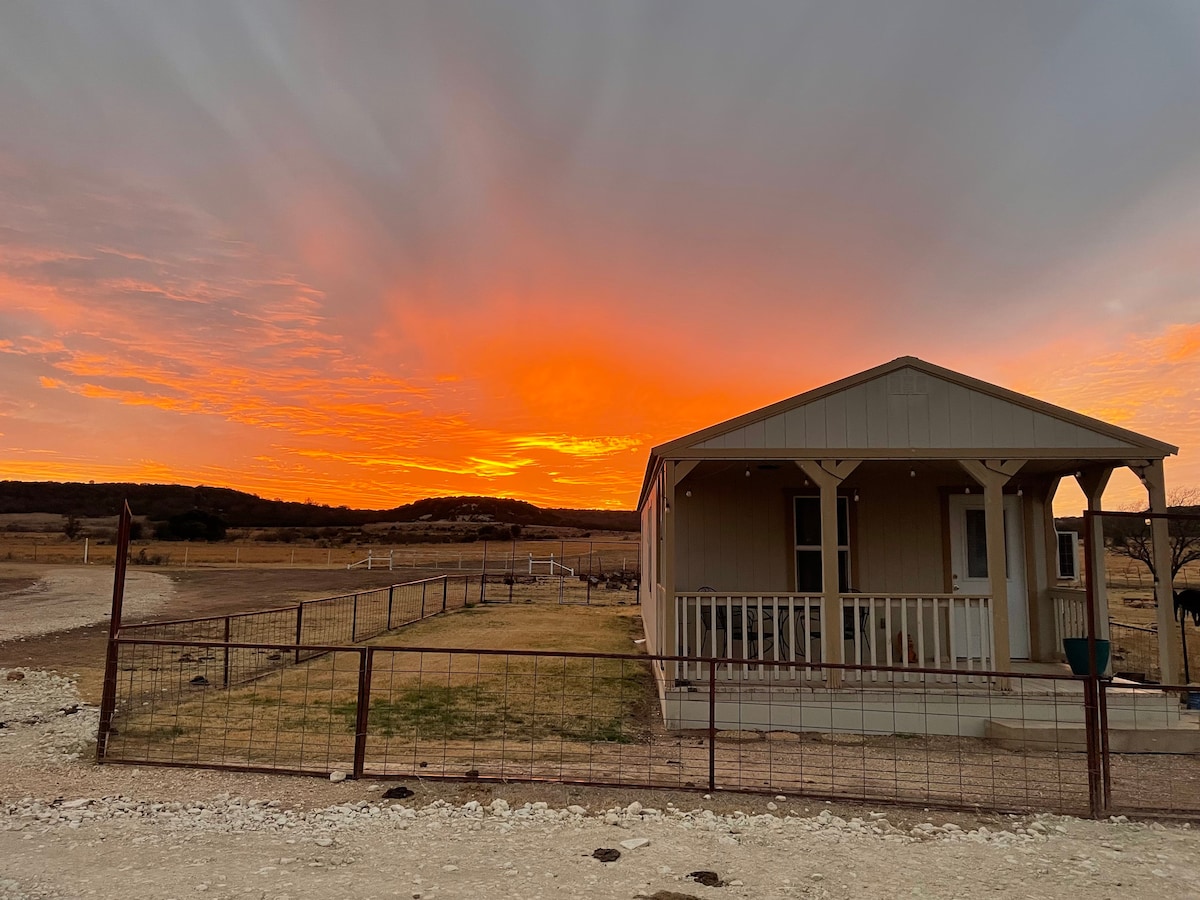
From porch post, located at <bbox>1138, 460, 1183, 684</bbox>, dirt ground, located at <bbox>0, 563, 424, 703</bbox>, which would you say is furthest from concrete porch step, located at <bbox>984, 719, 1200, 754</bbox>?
dirt ground, located at <bbox>0, 563, 424, 703</bbox>

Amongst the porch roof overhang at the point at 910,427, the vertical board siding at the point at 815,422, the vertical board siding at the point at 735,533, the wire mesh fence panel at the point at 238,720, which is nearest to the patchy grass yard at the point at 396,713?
the wire mesh fence panel at the point at 238,720

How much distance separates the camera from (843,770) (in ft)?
20.1

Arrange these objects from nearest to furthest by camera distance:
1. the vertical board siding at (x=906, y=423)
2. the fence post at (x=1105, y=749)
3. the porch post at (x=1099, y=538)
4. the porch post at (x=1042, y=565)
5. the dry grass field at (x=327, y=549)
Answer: the fence post at (x=1105, y=749), the vertical board siding at (x=906, y=423), the porch post at (x=1099, y=538), the porch post at (x=1042, y=565), the dry grass field at (x=327, y=549)

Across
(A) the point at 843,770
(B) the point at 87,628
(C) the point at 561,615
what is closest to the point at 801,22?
(A) the point at 843,770

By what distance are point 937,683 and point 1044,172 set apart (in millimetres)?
8247

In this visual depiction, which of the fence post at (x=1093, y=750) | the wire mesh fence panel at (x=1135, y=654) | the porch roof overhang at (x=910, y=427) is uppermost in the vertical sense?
the porch roof overhang at (x=910, y=427)

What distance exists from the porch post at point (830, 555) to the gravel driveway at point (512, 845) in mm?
2961

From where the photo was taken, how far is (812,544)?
966 cm

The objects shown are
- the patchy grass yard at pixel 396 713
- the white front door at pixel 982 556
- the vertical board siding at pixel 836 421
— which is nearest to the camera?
the patchy grass yard at pixel 396 713

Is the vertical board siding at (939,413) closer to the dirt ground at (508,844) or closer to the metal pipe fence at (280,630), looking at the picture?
the dirt ground at (508,844)

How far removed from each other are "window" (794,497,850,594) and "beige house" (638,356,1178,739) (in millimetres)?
20

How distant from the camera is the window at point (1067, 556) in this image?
9.77m

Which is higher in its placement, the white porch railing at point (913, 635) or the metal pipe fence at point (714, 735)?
the white porch railing at point (913, 635)

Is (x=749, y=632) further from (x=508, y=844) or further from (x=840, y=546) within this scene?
(x=508, y=844)
